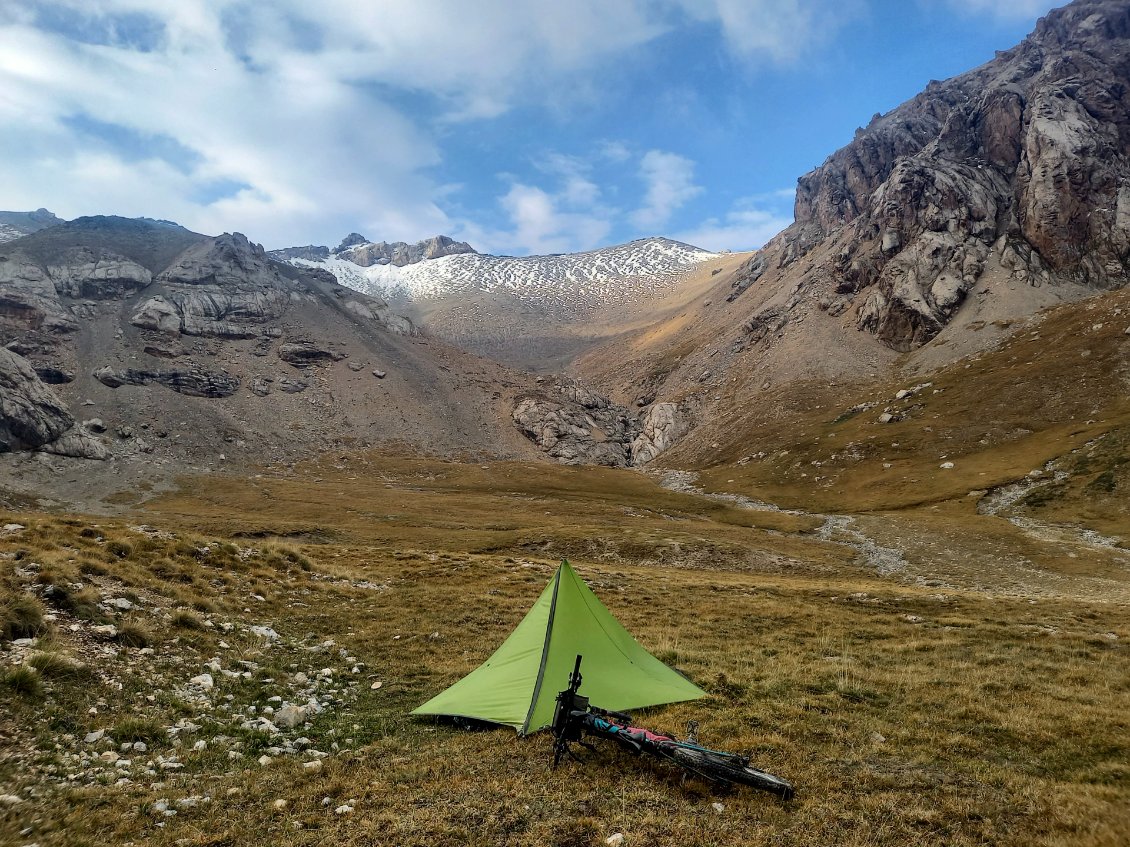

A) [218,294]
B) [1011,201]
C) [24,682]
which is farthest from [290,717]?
[1011,201]

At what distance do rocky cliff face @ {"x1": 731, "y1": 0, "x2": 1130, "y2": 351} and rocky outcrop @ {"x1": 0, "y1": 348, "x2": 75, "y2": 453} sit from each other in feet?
588

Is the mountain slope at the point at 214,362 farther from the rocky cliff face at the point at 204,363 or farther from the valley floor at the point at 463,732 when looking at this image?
the valley floor at the point at 463,732

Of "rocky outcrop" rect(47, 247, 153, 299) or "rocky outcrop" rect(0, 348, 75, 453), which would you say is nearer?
"rocky outcrop" rect(0, 348, 75, 453)

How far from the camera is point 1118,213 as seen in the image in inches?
5281

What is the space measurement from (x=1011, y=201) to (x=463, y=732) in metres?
199

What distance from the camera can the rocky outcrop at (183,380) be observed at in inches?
4628

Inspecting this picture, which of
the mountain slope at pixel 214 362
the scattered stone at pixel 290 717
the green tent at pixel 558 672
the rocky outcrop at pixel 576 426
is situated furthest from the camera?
the rocky outcrop at pixel 576 426

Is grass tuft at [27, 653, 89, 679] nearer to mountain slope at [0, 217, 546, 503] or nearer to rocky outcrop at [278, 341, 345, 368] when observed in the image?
mountain slope at [0, 217, 546, 503]

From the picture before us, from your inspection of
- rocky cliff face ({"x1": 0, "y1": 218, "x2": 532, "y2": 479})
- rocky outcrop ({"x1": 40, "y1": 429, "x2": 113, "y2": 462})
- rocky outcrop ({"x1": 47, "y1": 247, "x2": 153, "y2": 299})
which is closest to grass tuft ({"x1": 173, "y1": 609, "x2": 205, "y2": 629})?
rocky cliff face ({"x1": 0, "y1": 218, "x2": 532, "y2": 479})

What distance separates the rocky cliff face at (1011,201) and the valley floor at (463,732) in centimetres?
14644

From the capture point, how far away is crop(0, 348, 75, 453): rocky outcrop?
84500 millimetres

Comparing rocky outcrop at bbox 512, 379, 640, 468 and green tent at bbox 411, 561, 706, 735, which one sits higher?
rocky outcrop at bbox 512, 379, 640, 468

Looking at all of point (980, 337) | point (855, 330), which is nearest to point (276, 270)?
point (855, 330)

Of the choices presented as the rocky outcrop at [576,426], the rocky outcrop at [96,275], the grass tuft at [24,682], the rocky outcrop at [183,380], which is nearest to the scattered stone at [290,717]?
the grass tuft at [24,682]
